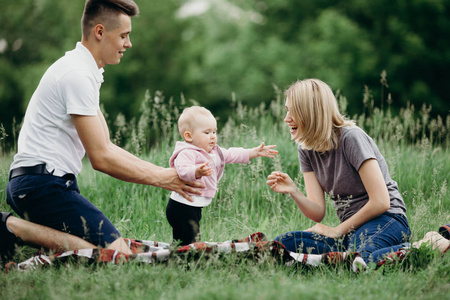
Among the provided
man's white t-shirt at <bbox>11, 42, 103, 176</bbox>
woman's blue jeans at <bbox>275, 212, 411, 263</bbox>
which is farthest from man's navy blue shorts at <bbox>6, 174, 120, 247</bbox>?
woman's blue jeans at <bbox>275, 212, 411, 263</bbox>

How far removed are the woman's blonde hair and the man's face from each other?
1.35 metres

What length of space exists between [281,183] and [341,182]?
0.45m

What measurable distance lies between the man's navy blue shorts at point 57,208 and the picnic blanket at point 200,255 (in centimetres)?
17

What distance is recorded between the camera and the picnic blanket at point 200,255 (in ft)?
9.58

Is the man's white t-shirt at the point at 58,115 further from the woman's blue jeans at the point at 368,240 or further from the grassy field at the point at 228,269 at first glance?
the woman's blue jeans at the point at 368,240

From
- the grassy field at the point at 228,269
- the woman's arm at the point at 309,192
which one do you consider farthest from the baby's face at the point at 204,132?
the grassy field at the point at 228,269

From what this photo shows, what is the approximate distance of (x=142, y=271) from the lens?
2676 millimetres

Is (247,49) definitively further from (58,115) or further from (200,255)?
(200,255)

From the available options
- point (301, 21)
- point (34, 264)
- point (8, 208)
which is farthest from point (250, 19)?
point (34, 264)

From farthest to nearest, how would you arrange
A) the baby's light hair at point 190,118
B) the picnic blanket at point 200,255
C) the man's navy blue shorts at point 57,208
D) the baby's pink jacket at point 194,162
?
the baby's light hair at point 190,118, the baby's pink jacket at point 194,162, the man's navy blue shorts at point 57,208, the picnic blanket at point 200,255

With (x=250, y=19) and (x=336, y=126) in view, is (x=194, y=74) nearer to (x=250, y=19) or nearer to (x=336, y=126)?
(x=250, y=19)

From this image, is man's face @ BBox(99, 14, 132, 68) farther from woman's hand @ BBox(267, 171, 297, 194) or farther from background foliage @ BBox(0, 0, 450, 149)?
background foliage @ BBox(0, 0, 450, 149)

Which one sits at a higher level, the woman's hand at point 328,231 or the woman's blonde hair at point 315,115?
the woman's blonde hair at point 315,115

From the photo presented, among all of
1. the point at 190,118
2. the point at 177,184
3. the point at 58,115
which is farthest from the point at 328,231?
the point at 58,115
